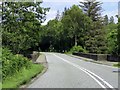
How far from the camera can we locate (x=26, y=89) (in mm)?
15273

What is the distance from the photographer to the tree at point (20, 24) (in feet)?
116

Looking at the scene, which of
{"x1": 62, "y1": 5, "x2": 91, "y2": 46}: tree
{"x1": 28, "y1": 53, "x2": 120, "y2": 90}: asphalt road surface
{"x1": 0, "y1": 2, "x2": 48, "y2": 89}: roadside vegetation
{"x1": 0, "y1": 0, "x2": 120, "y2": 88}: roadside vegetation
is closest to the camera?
{"x1": 28, "y1": 53, "x2": 120, "y2": 90}: asphalt road surface

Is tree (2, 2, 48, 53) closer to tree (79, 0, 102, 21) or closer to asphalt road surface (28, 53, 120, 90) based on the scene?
asphalt road surface (28, 53, 120, 90)

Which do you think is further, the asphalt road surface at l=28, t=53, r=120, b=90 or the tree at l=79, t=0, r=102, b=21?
the tree at l=79, t=0, r=102, b=21

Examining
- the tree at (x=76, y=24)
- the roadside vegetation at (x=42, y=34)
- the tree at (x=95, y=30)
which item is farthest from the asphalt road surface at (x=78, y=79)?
the tree at (x=76, y=24)

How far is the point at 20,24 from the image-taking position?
38.8 metres

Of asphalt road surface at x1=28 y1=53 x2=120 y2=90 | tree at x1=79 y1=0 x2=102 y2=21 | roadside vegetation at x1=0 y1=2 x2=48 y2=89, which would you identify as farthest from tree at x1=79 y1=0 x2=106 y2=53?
asphalt road surface at x1=28 y1=53 x2=120 y2=90

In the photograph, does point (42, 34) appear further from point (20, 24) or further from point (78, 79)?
point (78, 79)

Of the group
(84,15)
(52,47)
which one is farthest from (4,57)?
(52,47)

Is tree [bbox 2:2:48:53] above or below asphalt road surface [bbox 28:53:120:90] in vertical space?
above

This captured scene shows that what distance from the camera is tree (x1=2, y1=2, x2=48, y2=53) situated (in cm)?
3523

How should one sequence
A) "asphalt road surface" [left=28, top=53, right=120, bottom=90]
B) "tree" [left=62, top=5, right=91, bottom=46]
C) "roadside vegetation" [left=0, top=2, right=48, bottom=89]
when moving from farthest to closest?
1. "tree" [left=62, top=5, right=91, bottom=46]
2. "roadside vegetation" [left=0, top=2, right=48, bottom=89]
3. "asphalt road surface" [left=28, top=53, right=120, bottom=90]

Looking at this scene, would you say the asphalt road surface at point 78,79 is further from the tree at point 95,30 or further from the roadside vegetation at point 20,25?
the tree at point 95,30

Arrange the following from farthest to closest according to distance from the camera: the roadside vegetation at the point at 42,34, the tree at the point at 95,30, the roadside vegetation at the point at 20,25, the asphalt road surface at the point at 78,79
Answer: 1. the tree at the point at 95,30
2. the roadside vegetation at the point at 20,25
3. the roadside vegetation at the point at 42,34
4. the asphalt road surface at the point at 78,79
